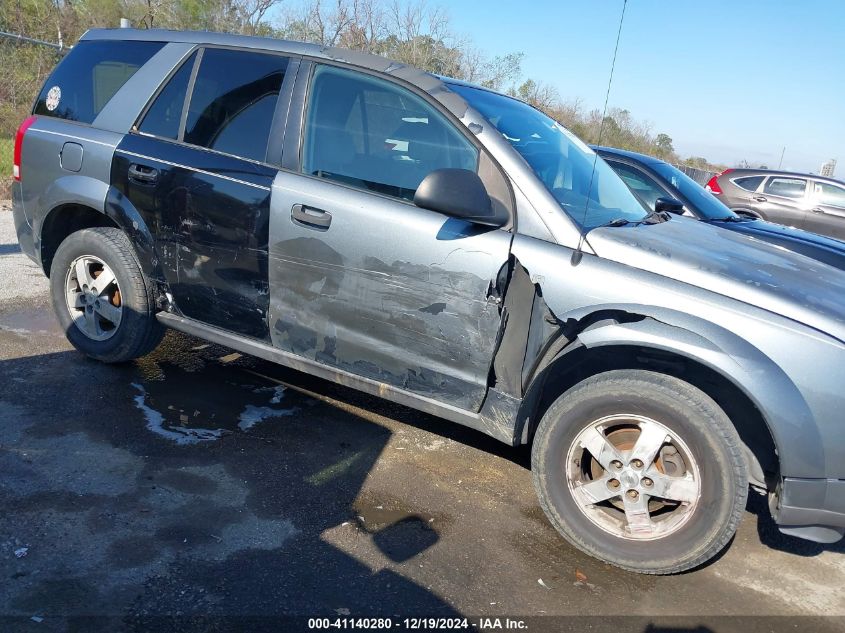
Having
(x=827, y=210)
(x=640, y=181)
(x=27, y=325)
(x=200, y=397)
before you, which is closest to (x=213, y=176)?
(x=200, y=397)

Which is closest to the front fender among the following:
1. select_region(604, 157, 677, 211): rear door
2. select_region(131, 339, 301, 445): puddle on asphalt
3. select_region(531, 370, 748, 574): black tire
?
select_region(131, 339, 301, 445): puddle on asphalt

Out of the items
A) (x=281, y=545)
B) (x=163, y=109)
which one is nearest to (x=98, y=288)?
(x=163, y=109)

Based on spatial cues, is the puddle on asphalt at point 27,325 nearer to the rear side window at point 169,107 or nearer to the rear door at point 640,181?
the rear side window at point 169,107

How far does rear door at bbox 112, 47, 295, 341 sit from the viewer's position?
3.68 metres

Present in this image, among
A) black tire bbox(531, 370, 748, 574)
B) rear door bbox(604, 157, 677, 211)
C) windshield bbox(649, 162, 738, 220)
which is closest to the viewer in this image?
black tire bbox(531, 370, 748, 574)

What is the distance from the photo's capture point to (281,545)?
2.91 metres

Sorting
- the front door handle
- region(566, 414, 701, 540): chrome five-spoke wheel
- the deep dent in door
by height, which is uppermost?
the front door handle

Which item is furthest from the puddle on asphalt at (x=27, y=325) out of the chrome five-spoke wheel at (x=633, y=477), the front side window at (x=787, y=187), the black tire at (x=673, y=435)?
the front side window at (x=787, y=187)

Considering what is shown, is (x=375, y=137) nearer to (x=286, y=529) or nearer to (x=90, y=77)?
(x=286, y=529)

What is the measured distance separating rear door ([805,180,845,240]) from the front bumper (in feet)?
36.5

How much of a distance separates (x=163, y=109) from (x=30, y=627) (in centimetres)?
285

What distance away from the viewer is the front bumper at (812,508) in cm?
268

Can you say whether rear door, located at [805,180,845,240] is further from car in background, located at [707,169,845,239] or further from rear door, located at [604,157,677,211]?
rear door, located at [604,157,677,211]

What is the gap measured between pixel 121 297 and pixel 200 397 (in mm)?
768
